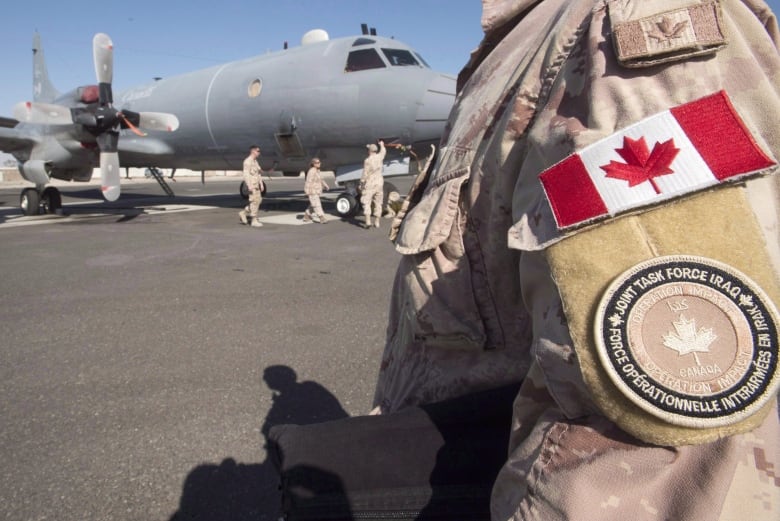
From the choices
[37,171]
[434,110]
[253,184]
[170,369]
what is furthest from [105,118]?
[170,369]

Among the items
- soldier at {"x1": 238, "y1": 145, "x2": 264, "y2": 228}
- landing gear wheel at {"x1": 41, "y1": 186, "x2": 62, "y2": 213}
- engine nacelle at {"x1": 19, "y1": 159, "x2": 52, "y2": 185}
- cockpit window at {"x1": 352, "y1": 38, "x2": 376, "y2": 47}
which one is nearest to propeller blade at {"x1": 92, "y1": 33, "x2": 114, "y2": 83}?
engine nacelle at {"x1": 19, "y1": 159, "x2": 52, "y2": 185}

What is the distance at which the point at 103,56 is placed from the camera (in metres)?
11.4

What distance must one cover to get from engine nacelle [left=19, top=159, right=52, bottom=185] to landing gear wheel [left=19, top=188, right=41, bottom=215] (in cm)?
27

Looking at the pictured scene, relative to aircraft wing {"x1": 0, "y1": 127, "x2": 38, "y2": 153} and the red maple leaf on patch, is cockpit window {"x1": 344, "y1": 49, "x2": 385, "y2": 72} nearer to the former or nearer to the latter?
aircraft wing {"x1": 0, "y1": 127, "x2": 38, "y2": 153}

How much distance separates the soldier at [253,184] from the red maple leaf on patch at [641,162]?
1005 cm

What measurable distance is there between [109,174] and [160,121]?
1646 mm

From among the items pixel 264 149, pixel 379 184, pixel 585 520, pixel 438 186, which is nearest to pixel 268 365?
pixel 438 186

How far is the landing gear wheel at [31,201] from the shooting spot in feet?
40.0

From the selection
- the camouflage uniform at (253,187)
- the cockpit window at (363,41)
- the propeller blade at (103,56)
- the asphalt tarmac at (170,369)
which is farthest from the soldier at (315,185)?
the propeller blade at (103,56)

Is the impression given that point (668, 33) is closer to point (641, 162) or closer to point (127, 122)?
point (641, 162)

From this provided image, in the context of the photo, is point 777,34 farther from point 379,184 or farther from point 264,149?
point 264,149

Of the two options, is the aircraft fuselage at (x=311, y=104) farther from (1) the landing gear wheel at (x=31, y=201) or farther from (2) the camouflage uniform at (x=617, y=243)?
(2) the camouflage uniform at (x=617, y=243)

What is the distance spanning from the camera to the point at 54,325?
4.15 metres

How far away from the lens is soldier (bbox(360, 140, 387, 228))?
32.1 feet
